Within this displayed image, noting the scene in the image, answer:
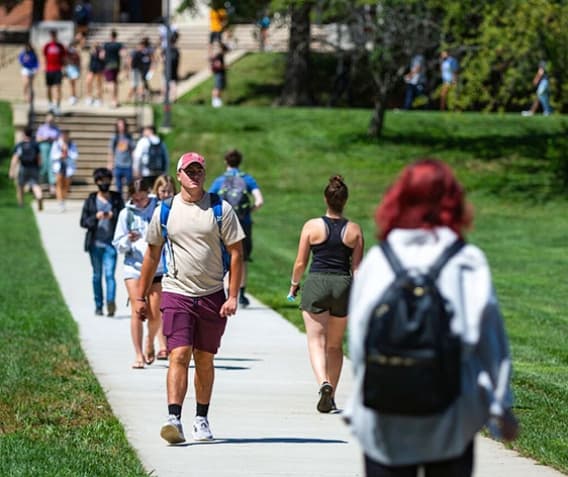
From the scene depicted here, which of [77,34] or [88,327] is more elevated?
[88,327]

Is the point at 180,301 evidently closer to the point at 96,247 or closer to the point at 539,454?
the point at 539,454

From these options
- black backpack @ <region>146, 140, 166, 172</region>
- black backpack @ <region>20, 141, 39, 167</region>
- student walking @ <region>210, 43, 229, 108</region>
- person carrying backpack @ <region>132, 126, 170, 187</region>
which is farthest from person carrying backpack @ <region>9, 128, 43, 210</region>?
student walking @ <region>210, 43, 229, 108</region>

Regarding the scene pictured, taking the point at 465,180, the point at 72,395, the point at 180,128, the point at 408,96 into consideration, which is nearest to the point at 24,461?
the point at 72,395

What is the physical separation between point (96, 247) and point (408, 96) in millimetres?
25874

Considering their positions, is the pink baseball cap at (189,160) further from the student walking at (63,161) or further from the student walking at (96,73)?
the student walking at (96,73)

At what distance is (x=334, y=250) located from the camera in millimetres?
10711

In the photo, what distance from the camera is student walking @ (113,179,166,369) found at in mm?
13008

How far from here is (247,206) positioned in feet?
54.6

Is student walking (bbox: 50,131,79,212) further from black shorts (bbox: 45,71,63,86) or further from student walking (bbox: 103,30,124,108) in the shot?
student walking (bbox: 103,30,124,108)

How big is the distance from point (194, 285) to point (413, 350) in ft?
13.8

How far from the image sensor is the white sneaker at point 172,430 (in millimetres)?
9188

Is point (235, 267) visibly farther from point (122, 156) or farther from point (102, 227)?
point (122, 156)

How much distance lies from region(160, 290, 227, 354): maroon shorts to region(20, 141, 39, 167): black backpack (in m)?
21.0

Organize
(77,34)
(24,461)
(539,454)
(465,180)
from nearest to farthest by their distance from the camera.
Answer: (24,461) < (539,454) < (465,180) < (77,34)
